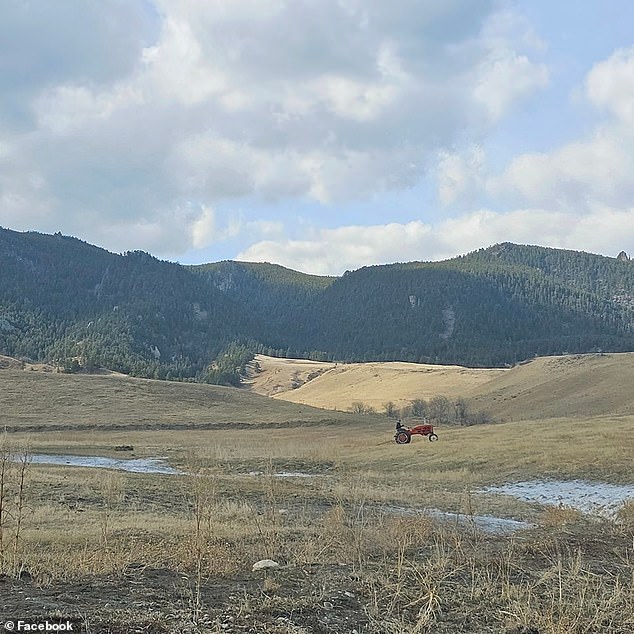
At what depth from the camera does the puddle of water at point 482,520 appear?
1520cm

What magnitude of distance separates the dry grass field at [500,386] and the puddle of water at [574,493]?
155 ft

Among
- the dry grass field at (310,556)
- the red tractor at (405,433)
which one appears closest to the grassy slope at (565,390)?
the red tractor at (405,433)

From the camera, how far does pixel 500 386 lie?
11669 cm

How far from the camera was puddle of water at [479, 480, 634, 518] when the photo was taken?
839 inches

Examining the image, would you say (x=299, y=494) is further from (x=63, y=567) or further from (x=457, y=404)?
(x=457, y=404)

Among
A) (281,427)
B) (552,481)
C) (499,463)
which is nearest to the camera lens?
(552,481)

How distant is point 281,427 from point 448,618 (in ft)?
212

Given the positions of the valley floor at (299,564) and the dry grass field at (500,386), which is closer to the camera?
the valley floor at (299,564)

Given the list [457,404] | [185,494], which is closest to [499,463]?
[185,494]

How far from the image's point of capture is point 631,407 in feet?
236

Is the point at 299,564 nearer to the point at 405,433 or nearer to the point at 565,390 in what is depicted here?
the point at 405,433

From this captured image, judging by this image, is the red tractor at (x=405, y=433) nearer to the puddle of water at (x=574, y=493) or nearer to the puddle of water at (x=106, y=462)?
the puddle of water at (x=106, y=462)

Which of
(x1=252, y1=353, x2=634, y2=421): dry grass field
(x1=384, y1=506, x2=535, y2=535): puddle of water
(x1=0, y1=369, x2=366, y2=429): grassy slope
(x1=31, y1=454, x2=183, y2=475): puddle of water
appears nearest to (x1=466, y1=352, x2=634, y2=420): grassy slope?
(x1=252, y1=353, x2=634, y2=421): dry grass field

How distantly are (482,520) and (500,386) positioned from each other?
10257 centimetres
